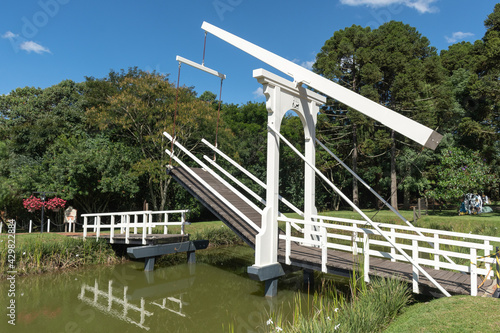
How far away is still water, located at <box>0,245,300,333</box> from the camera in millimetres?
6875

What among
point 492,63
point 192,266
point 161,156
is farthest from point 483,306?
point 492,63

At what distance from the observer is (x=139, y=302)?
332 inches

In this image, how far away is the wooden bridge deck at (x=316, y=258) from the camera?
618 centimetres

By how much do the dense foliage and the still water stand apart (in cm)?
746

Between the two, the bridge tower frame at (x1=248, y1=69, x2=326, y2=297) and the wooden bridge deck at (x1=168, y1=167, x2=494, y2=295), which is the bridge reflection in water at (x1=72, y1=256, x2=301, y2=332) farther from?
the wooden bridge deck at (x1=168, y1=167, x2=494, y2=295)

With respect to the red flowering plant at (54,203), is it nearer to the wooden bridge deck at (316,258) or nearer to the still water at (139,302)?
the still water at (139,302)

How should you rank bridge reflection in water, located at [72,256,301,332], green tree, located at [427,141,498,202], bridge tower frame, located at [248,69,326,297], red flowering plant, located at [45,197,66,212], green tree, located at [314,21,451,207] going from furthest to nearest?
1. green tree, located at [314,21,451,207]
2. green tree, located at [427,141,498,202]
3. red flowering plant, located at [45,197,66,212]
4. bridge tower frame, located at [248,69,326,297]
5. bridge reflection in water, located at [72,256,301,332]

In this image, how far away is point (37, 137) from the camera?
21047mm

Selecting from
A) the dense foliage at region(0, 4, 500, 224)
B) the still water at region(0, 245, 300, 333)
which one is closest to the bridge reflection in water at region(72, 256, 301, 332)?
the still water at region(0, 245, 300, 333)

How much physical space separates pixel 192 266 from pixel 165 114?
10.3 metres

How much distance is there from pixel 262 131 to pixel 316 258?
24.6m

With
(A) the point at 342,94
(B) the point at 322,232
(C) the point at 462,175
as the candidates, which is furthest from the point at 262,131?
(B) the point at 322,232

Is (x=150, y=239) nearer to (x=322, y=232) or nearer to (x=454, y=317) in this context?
(x=322, y=232)

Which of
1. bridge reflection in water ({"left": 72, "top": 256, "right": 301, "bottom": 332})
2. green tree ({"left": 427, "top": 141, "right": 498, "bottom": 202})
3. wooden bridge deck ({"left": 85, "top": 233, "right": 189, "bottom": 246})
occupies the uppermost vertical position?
green tree ({"left": 427, "top": 141, "right": 498, "bottom": 202})
